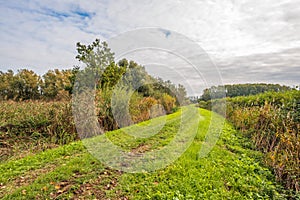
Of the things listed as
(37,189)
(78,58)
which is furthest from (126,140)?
(78,58)

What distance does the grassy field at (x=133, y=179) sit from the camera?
2912 mm

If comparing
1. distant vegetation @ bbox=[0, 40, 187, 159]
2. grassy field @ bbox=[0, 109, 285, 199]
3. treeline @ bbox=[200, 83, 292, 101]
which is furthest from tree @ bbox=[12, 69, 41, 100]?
grassy field @ bbox=[0, 109, 285, 199]

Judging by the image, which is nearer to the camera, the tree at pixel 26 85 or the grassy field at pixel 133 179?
the grassy field at pixel 133 179

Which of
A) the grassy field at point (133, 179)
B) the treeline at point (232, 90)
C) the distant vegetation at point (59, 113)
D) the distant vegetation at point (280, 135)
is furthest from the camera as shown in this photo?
the treeline at point (232, 90)

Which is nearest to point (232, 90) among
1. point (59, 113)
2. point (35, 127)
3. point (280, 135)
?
point (280, 135)

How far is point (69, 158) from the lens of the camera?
424 centimetres

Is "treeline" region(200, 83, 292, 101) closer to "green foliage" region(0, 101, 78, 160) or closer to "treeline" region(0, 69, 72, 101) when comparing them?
"green foliage" region(0, 101, 78, 160)

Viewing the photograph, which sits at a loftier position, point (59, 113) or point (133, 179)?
point (59, 113)

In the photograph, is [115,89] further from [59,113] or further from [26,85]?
[26,85]

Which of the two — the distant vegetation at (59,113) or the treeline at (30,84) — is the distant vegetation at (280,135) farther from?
the treeline at (30,84)

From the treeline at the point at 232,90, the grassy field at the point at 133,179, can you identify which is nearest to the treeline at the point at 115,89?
the treeline at the point at 232,90

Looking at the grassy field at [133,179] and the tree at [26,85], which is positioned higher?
the tree at [26,85]

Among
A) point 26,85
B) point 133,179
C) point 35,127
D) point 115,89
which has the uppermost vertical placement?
point 26,85

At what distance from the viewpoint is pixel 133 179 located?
3.37 metres
